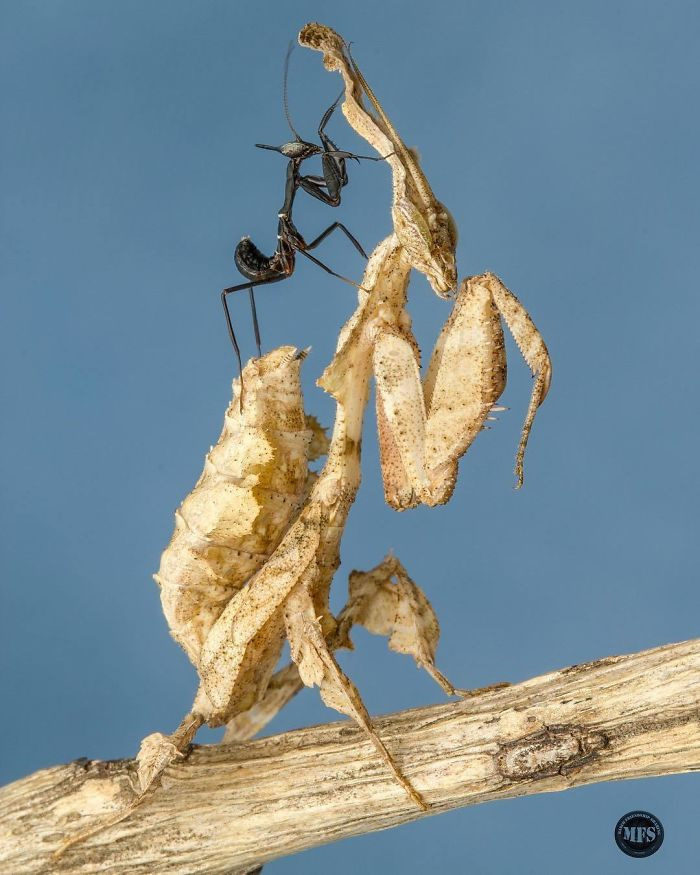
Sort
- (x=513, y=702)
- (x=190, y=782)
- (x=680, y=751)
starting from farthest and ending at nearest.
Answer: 1. (x=190, y=782)
2. (x=513, y=702)
3. (x=680, y=751)

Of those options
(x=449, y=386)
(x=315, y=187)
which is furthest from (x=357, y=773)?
(x=315, y=187)

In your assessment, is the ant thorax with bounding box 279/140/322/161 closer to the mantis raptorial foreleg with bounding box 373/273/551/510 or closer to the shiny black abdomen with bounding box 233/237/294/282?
the shiny black abdomen with bounding box 233/237/294/282

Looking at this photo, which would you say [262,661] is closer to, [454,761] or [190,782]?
[190,782]

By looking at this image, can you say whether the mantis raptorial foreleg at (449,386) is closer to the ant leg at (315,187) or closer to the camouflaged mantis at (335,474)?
the camouflaged mantis at (335,474)

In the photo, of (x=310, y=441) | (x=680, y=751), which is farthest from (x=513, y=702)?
(x=310, y=441)

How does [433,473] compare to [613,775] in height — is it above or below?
above

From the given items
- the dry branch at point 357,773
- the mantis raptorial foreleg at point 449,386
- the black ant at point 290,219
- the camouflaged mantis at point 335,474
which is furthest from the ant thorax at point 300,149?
the dry branch at point 357,773

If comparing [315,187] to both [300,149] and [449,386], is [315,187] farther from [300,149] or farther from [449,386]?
[449,386]
